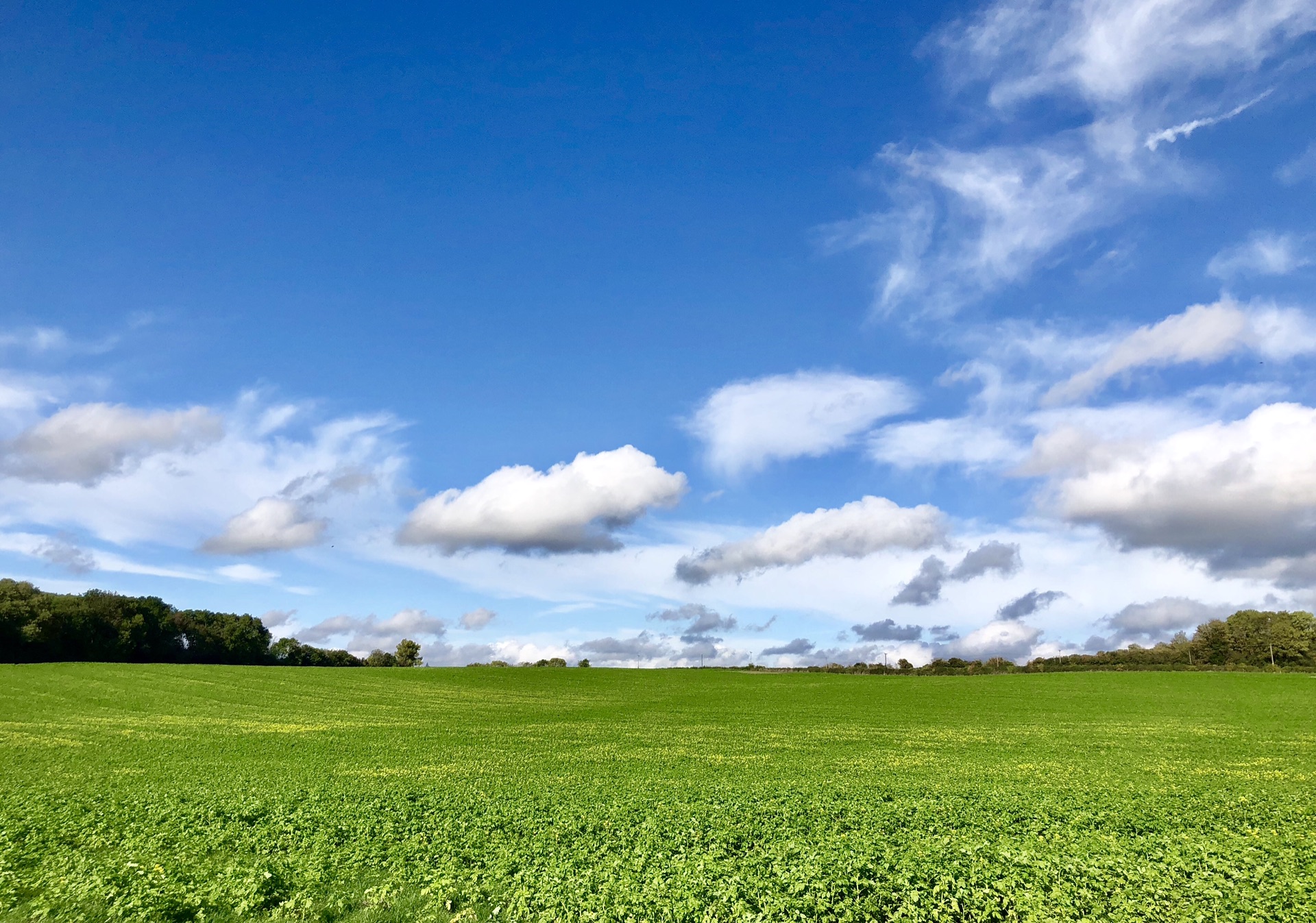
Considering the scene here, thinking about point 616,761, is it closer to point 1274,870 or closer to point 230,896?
point 230,896

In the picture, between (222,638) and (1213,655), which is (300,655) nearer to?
(222,638)

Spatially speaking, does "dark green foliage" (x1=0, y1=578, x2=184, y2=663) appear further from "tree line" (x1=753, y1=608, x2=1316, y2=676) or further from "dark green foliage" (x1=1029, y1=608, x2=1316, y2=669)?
"dark green foliage" (x1=1029, y1=608, x2=1316, y2=669)

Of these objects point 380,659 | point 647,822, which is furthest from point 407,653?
point 647,822

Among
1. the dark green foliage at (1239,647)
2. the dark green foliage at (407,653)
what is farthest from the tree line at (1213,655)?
the dark green foliage at (407,653)

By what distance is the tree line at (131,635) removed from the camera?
104 m

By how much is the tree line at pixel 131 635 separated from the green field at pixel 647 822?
73472 millimetres

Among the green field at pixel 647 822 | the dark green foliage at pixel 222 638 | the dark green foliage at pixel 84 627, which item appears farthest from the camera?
the dark green foliage at pixel 222 638

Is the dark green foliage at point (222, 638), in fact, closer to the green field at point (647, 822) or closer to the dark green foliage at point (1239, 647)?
the green field at point (647, 822)

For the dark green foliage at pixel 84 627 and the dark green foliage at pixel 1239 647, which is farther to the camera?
the dark green foliage at pixel 1239 647

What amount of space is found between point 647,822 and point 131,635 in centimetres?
12699

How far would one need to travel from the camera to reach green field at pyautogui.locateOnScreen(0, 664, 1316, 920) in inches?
531

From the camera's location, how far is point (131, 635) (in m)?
117

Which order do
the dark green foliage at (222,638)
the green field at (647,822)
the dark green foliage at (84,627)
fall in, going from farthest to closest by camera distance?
the dark green foliage at (222,638) < the dark green foliage at (84,627) < the green field at (647,822)

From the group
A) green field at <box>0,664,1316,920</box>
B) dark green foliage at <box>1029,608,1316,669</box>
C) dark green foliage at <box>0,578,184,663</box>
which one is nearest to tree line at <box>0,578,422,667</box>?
dark green foliage at <box>0,578,184,663</box>
